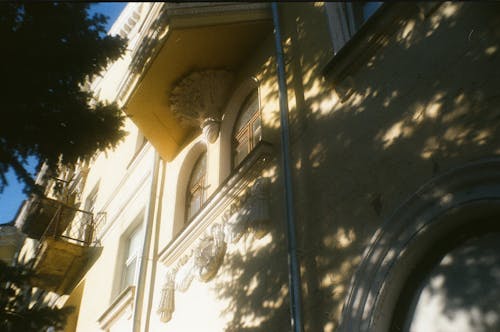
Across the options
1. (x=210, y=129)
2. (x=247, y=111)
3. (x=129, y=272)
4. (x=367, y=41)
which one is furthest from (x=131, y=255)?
(x=367, y=41)

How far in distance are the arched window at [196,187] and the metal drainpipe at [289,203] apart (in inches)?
99.0

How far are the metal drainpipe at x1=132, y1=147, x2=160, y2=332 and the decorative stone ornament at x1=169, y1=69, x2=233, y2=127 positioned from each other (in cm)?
195

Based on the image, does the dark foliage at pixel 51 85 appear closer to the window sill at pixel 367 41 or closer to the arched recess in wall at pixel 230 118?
the arched recess in wall at pixel 230 118

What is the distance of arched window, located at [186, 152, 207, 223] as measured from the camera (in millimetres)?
8712

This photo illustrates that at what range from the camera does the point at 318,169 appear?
5586 millimetres

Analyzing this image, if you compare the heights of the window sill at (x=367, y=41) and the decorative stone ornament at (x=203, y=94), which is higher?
the decorative stone ornament at (x=203, y=94)

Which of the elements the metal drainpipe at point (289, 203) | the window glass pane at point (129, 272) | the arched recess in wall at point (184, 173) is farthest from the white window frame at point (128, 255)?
the metal drainpipe at point (289, 203)

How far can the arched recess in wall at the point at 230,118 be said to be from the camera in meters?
7.99

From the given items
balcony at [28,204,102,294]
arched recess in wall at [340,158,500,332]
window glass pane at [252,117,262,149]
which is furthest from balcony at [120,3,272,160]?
arched recess in wall at [340,158,500,332]

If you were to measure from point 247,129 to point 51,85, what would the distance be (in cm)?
268

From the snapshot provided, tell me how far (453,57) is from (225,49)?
14.6 ft

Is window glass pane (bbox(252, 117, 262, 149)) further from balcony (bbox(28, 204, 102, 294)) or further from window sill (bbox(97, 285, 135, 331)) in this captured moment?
balcony (bbox(28, 204, 102, 294))

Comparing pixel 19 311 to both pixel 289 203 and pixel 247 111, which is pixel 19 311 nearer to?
pixel 289 203

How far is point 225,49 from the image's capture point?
27.1 feet
